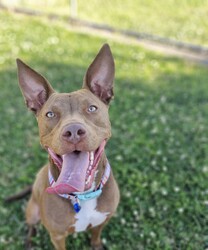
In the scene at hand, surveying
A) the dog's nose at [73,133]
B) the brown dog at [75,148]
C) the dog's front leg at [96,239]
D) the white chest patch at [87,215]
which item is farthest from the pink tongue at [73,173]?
the dog's front leg at [96,239]

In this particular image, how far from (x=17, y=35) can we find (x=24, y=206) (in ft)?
Result: 21.5

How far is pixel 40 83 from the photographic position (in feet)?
10.7

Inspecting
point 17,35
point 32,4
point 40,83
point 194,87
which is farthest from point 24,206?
point 32,4

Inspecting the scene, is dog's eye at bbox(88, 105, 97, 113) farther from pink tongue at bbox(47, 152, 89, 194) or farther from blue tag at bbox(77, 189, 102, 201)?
blue tag at bbox(77, 189, 102, 201)

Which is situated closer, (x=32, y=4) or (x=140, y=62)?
(x=140, y=62)

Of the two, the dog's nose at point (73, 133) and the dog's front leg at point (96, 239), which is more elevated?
the dog's nose at point (73, 133)

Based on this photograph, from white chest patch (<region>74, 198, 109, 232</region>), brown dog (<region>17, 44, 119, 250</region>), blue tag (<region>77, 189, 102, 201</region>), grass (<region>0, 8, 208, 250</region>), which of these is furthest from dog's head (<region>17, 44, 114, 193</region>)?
grass (<region>0, 8, 208, 250</region>)

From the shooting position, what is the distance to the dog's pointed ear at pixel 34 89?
324cm

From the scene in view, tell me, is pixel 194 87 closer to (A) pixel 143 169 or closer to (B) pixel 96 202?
(A) pixel 143 169

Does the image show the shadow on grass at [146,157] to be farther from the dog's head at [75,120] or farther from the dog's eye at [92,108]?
the dog's eye at [92,108]

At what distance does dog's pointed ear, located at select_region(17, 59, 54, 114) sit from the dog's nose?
2.36 feet

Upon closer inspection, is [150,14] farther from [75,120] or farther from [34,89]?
[75,120]

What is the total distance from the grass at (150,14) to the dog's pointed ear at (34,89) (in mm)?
6725

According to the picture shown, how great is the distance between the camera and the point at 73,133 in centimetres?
265
